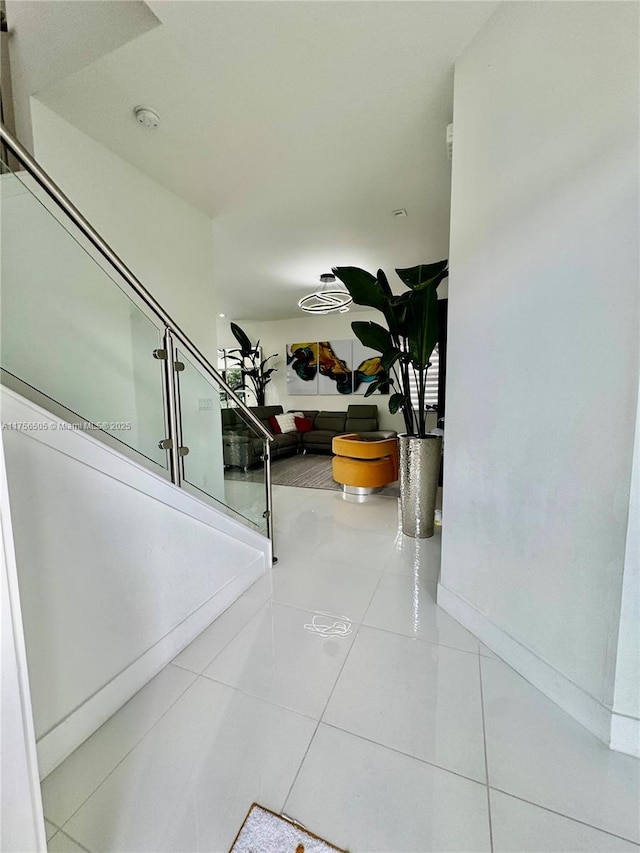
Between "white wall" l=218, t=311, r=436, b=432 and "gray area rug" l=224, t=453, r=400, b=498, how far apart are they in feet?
4.38

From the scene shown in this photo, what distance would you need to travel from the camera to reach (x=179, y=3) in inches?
54.6

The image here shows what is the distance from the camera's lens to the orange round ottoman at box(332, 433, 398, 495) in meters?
3.80

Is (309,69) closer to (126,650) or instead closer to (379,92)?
(379,92)

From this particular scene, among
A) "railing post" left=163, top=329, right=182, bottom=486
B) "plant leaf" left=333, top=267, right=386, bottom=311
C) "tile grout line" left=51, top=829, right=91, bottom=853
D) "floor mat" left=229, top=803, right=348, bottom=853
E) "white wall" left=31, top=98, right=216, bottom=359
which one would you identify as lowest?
"tile grout line" left=51, top=829, right=91, bottom=853

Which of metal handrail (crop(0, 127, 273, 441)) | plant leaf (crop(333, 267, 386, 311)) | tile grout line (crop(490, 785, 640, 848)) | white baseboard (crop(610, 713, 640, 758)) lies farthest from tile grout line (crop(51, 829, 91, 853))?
plant leaf (crop(333, 267, 386, 311))

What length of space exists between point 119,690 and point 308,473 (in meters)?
3.87

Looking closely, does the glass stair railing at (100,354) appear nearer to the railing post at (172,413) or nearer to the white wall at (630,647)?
the railing post at (172,413)

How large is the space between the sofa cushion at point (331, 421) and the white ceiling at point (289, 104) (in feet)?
12.6

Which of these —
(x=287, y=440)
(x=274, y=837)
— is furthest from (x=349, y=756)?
(x=287, y=440)

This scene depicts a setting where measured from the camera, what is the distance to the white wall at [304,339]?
659cm

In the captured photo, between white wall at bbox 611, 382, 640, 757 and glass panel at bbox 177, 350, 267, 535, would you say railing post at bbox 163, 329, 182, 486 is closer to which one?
glass panel at bbox 177, 350, 267, 535

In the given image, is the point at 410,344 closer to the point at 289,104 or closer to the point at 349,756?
the point at 289,104

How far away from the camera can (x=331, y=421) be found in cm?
661

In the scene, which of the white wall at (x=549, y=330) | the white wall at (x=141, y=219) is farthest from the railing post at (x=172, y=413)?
the white wall at (x=549, y=330)
